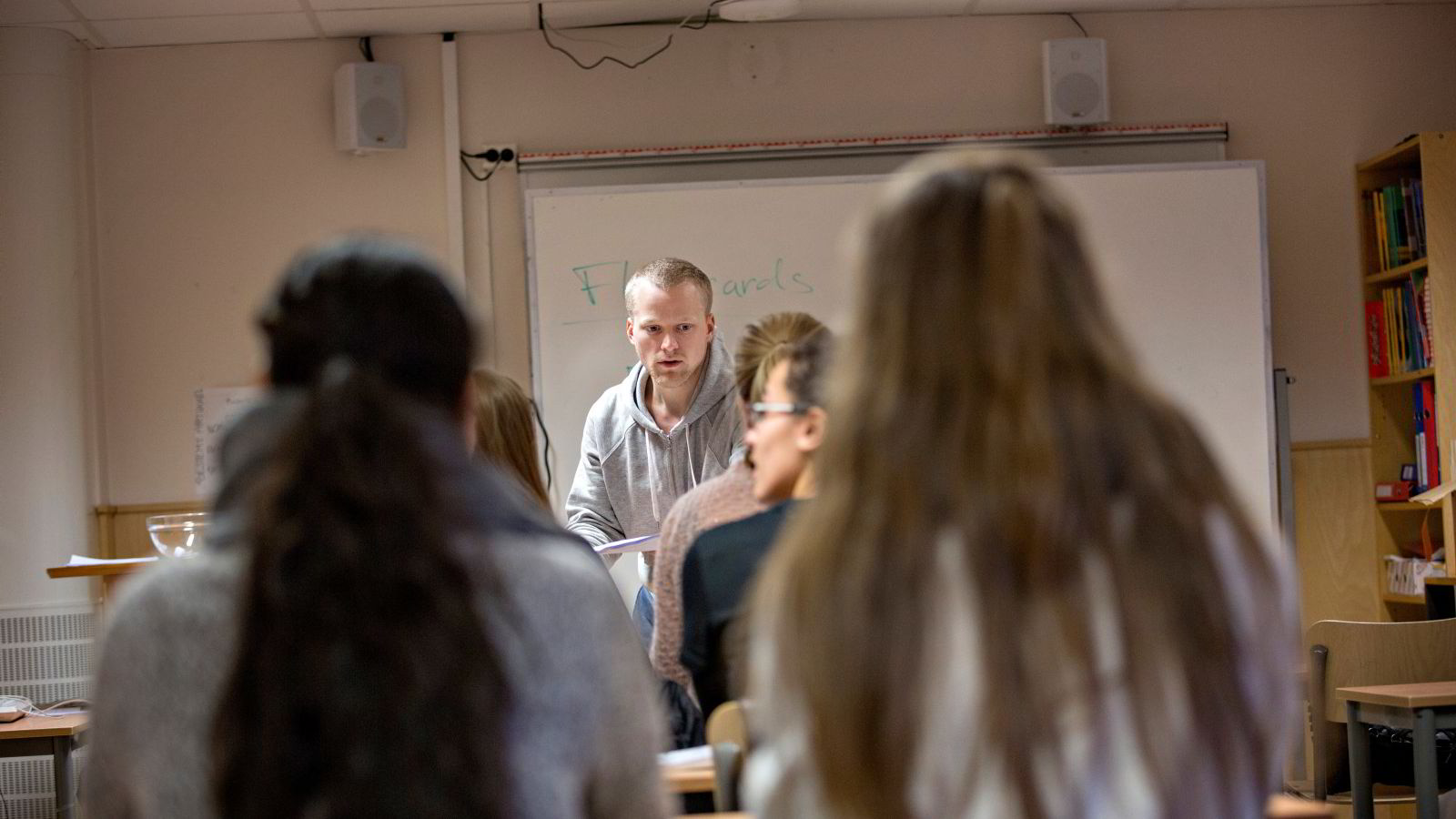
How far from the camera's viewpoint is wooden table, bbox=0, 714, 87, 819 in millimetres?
3197

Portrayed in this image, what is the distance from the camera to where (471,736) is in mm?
949

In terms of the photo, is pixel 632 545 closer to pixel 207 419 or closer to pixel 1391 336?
pixel 207 419

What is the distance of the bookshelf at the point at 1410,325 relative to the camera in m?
4.59

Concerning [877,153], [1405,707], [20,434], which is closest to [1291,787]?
[1405,707]

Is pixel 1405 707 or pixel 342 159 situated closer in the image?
pixel 1405 707

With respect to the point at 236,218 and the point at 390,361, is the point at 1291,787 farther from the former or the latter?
the point at 390,361

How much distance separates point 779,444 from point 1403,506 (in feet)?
12.1

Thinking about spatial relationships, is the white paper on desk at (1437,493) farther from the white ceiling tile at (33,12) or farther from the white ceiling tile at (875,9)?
the white ceiling tile at (33,12)

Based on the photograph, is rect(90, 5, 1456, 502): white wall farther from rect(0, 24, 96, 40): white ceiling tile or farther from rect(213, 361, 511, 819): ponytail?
rect(213, 361, 511, 819): ponytail

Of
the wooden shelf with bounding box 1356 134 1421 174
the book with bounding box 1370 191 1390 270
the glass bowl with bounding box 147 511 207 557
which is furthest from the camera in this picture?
the book with bounding box 1370 191 1390 270

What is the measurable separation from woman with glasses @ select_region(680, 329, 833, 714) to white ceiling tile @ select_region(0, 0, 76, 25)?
3455 mm

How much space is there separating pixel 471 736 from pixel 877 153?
4244 mm

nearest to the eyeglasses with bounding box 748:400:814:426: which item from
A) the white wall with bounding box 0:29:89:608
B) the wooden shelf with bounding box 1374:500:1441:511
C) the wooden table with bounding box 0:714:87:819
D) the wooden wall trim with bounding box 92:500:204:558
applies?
Answer: the wooden table with bounding box 0:714:87:819

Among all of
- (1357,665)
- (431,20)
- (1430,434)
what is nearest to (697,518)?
(1357,665)
